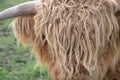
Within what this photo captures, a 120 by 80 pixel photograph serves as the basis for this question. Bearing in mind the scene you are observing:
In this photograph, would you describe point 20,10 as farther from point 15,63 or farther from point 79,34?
point 15,63

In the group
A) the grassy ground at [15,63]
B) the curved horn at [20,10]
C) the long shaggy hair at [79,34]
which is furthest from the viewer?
the grassy ground at [15,63]

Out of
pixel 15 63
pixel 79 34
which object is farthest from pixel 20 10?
pixel 15 63

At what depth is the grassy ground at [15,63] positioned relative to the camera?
22.1 feet

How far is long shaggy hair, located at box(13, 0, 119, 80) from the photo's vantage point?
4.11 m

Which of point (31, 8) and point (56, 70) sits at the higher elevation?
point (31, 8)

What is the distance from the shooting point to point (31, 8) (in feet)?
14.4

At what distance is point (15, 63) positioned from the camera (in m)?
7.19

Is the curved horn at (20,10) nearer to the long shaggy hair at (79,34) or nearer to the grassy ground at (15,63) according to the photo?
the long shaggy hair at (79,34)

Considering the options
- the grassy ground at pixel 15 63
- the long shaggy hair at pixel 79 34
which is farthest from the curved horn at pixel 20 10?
the grassy ground at pixel 15 63

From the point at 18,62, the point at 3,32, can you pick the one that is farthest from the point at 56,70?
the point at 3,32

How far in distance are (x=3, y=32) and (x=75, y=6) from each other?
14.8 feet

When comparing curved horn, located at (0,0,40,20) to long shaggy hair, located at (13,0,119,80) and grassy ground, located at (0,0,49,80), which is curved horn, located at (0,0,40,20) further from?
grassy ground, located at (0,0,49,80)

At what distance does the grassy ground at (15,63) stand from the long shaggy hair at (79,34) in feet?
6.53

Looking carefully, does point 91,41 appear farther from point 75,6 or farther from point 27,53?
point 27,53
